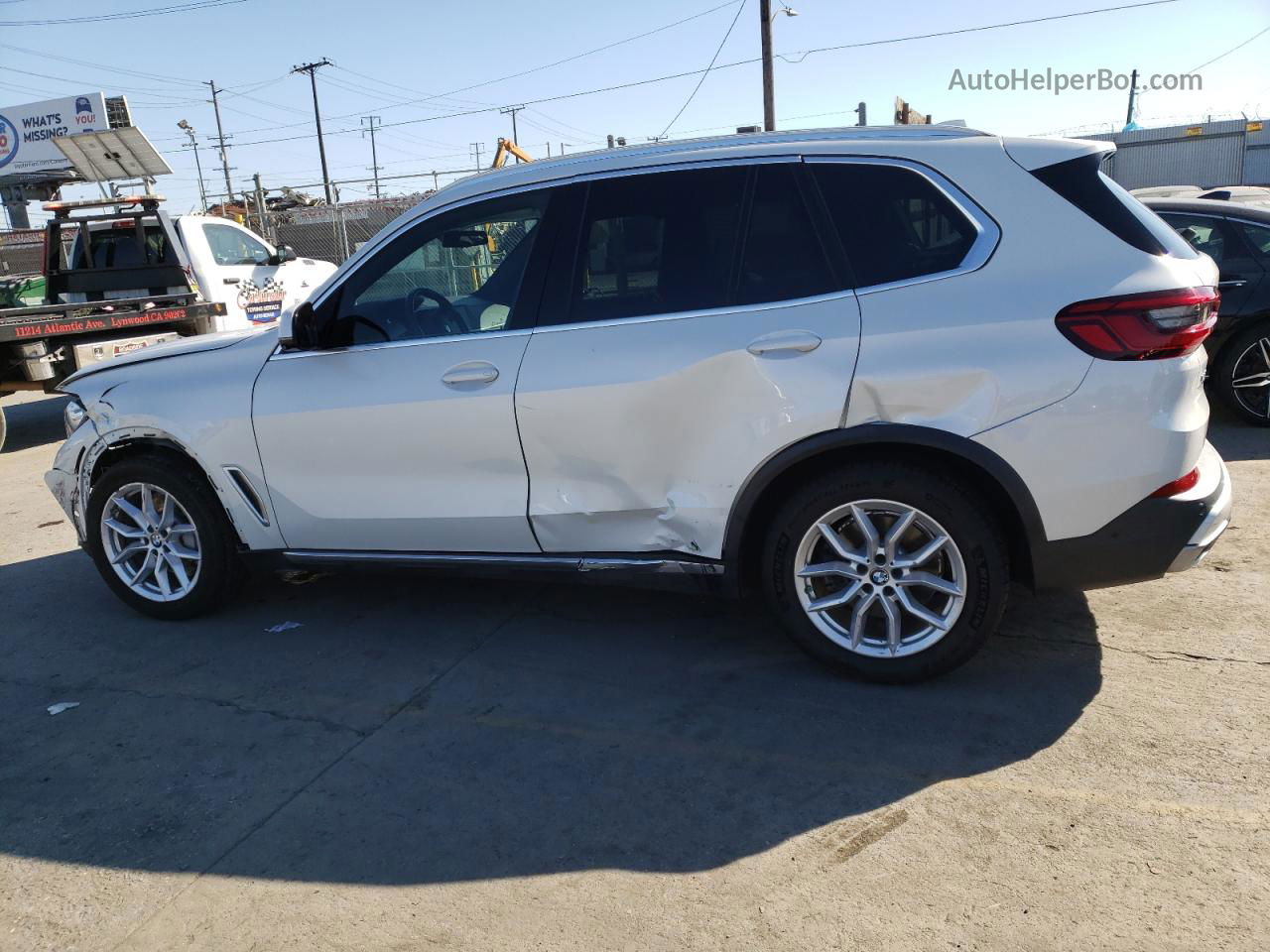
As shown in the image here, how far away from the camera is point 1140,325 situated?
3.15 metres

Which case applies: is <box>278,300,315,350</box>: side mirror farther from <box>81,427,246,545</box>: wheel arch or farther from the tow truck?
the tow truck

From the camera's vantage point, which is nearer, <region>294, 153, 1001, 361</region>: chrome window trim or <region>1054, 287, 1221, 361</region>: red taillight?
<region>1054, 287, 1221, 361</region>: red taillight

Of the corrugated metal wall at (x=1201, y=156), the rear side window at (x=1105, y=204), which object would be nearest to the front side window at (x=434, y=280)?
the rear side window at (x=1105, y=204)

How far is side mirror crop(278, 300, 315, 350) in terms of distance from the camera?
4.14m

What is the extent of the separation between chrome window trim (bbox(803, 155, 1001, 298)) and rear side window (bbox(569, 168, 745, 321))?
1.75ft

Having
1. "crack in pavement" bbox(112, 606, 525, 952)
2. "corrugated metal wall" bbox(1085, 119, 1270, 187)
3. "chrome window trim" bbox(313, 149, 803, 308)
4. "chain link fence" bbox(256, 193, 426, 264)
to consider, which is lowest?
"crack in pavement" bbox(112, 606, 525, 952)

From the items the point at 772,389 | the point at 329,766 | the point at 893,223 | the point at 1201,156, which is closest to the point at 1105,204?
the point at 893,223

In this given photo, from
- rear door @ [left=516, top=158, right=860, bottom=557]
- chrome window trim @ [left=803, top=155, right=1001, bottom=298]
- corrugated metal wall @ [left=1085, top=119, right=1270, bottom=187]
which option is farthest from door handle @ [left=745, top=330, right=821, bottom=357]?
corrugated metal wall @ [left=1085, top=119, right=1270, bottom=187]

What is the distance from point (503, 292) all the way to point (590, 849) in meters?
2.22

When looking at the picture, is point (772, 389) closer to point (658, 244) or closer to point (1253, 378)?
point (658, 244)

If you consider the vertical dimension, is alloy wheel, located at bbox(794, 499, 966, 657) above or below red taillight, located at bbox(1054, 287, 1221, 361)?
below

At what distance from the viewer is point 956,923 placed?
2.44 m

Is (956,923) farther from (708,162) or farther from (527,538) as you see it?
(708,162)

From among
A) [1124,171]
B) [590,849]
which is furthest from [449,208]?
[1124,171]
